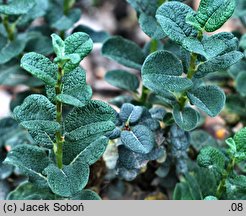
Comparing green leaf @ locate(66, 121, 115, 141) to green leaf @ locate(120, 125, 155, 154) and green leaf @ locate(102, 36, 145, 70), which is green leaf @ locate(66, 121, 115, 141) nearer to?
green leaf @ locate(120, 125, 155, 154)

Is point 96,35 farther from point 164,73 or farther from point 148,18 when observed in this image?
point 164,73

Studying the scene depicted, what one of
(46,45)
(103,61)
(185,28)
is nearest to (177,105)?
(185,28)

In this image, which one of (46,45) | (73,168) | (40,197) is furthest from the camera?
(46,45)

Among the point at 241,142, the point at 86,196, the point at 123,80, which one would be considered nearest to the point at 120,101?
the point at 123,80

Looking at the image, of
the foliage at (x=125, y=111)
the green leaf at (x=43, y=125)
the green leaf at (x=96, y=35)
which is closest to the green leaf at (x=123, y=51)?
A: the foliage at (x=125, y=111)

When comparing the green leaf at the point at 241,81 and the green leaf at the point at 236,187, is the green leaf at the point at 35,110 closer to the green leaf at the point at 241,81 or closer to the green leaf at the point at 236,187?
the green leaf at the point at 236,187
